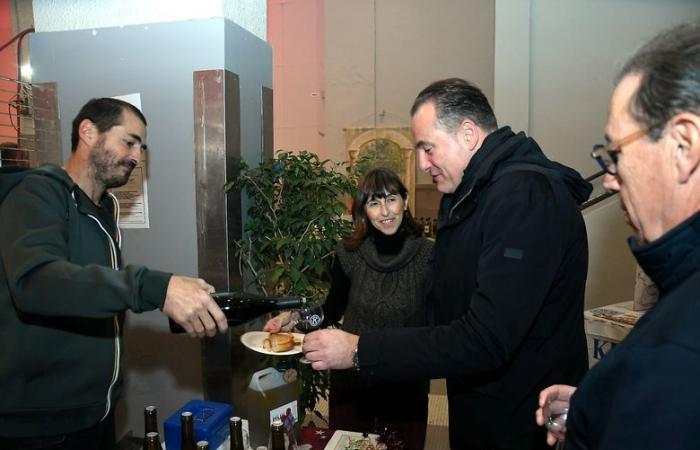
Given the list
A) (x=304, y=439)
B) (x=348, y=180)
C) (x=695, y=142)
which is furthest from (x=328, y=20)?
(x=695, y=142)

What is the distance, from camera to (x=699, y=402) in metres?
0.58

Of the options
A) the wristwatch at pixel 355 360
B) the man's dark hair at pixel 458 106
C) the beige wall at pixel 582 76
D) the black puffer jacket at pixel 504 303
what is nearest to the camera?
the black puffer jacket at pixel 504 303

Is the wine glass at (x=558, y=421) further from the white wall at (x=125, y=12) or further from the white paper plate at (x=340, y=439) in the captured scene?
the white wall at (x=125, y=12)

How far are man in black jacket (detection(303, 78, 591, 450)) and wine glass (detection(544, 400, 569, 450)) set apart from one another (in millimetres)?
216

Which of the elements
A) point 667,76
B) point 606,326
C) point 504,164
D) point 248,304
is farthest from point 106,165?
point 606,326

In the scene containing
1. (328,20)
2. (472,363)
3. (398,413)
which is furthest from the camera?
(328,20)

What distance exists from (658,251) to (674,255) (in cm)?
2

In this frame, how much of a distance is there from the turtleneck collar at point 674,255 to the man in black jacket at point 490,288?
0.49 metres

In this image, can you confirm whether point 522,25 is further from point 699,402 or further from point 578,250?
point 699,402

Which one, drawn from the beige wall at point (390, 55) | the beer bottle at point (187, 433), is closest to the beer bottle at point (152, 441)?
the beer bottle at point (187, 433)

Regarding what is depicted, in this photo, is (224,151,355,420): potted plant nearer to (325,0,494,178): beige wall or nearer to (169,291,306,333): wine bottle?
(169,291,306,333): wine bottle

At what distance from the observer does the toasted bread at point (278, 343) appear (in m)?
Result: 1.92

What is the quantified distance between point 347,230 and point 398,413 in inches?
36.7

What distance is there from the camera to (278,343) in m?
1.93
